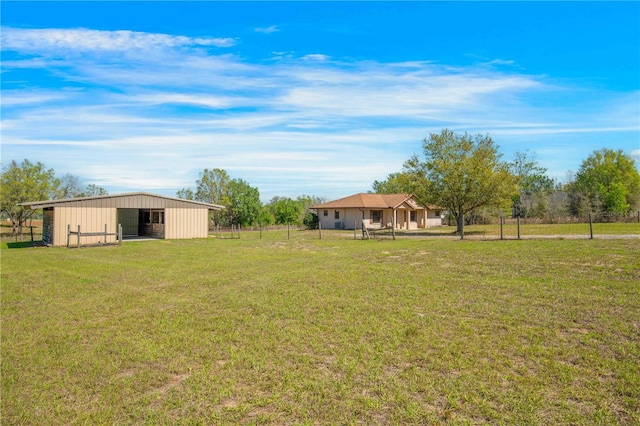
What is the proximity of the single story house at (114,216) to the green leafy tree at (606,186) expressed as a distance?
138 feet

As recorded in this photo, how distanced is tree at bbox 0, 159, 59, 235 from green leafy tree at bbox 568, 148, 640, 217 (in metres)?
57.3

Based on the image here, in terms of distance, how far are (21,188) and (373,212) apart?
111 ft

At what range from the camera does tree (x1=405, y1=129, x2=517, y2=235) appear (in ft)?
94.7

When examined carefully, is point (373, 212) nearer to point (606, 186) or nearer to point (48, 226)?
point (48, 226)

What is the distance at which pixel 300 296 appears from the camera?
9273 mm

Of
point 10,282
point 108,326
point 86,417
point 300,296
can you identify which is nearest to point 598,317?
point 300,296

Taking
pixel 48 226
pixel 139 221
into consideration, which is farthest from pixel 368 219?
pixel 48 226

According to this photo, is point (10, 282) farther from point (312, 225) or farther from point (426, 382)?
point (312, 225)

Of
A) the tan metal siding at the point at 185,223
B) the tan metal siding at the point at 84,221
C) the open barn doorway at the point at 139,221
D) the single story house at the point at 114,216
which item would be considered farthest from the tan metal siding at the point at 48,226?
the tan metal siding at the point at 185,223

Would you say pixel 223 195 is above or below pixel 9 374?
above

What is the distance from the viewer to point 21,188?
1618 inches

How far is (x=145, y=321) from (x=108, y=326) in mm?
582

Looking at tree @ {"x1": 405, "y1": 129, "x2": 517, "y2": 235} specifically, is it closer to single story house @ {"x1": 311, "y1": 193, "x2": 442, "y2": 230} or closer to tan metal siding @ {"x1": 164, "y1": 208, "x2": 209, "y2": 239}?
single story house @ {"x1": 311, "y1": 193, "x2": 442, "y2": 230}

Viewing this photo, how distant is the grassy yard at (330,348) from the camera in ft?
14.1
